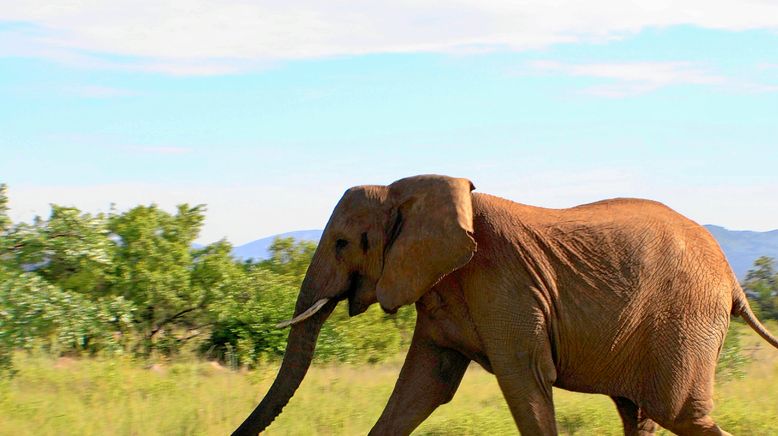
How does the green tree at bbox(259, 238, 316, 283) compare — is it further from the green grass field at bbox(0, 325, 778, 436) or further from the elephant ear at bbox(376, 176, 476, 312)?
the elephant ear at bbox(376, 176, 476, 312)

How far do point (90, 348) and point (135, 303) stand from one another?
1.43m

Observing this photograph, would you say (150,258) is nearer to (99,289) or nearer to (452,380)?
(99,289)

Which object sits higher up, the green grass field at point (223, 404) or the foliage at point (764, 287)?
the foliage at point (764, 287)

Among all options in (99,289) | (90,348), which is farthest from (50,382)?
(99,289)

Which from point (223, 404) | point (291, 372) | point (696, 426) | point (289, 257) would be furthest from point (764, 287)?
point (291, 372)

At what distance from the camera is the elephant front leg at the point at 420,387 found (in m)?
7.47

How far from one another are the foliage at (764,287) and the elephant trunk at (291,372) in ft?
48.2

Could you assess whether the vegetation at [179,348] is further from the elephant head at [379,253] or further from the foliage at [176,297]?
the elephant head at [379,253]

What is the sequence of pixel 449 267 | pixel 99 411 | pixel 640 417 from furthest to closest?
pixel 99 411, pixel 640 417, pixel 449 267

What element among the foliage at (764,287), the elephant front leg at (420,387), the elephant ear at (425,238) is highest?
the elephant ear at (425,238)

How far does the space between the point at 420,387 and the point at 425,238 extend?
1.21m

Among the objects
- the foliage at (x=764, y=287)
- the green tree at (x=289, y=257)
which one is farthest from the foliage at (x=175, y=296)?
the foliage at (x=764, y=287)

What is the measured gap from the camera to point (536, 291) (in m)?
6.89

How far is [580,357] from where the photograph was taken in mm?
7117
